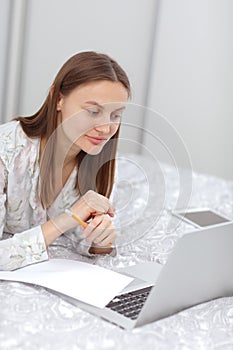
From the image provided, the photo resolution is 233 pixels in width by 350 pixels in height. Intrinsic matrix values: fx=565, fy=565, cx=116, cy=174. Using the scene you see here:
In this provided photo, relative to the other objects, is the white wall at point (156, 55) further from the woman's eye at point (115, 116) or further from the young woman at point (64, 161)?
the woman's eye at point (115, 116)

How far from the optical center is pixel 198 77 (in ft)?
10.2

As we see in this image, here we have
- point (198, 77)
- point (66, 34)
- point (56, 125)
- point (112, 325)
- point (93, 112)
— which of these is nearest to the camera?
point (112, 325)

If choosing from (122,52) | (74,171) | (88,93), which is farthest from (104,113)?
(122,52)

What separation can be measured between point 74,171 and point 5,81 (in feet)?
4.19

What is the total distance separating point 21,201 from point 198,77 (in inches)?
75.1

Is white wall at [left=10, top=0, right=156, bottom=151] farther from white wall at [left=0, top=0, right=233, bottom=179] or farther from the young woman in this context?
the young woman

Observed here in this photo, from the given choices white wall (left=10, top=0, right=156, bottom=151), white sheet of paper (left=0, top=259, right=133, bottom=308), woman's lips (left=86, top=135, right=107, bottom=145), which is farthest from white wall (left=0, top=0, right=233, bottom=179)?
white sheet of paper (left=0, top=259, right=133, bottom=308)

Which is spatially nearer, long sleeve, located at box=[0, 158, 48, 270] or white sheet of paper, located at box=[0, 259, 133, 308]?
white sheet of paper, located at box=[0, 259, 133, 308]

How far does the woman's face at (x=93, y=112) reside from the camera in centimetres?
130

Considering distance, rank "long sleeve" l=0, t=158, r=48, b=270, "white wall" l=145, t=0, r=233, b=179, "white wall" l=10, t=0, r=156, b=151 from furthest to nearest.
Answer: "white wall" l=145, t=0, r=233, b=179
"white wall" l=10, t=0, r=156, b=151
"long sleeve" l=0, t=158, r=48, b=270

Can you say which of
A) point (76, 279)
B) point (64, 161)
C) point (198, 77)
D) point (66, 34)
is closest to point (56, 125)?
point (64, 161)

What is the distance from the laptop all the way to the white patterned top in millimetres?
216

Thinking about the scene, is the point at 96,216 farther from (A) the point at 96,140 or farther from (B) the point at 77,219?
(A) the point at 96,140

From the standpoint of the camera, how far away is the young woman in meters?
1.30
